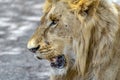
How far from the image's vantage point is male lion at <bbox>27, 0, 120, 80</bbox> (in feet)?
10.2

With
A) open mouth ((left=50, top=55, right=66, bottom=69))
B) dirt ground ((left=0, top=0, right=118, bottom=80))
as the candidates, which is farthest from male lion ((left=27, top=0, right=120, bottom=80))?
dirt ground ((left=0, top=0, right=118, bottom=80))

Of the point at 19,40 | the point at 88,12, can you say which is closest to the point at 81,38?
the point at 88,12

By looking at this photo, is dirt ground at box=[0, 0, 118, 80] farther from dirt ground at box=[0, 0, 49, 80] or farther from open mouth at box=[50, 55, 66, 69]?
open mouth at box=[50, 55, 66, 69]

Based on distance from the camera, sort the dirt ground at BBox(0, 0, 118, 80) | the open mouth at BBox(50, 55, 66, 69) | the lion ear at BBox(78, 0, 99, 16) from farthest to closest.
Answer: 1. the dirt ground at BBox(0, 0, 118, 80)
2. the open mouth at BBox(50, 55, 66, 69)
3. the lion ear at BBox(78, 0, 99, 16)

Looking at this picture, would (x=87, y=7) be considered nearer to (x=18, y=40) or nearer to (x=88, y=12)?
(x=88, y=12)

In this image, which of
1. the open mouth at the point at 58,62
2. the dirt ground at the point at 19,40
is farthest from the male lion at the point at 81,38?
the dirt ground at the point at 19,40

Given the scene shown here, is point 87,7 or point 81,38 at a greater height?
point 87,7

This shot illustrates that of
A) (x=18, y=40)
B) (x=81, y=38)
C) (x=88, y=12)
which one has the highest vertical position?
(x=88, y=12)

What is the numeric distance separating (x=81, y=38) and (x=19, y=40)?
2.96 meters

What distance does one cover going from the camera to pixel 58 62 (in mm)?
3275

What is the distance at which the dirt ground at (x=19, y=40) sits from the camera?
5156 millimetres

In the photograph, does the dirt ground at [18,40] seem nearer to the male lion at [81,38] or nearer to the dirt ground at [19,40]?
the dirt ground at [19,40]

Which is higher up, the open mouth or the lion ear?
the lion ear

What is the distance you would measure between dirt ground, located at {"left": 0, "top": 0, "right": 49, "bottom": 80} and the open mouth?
1.76m
